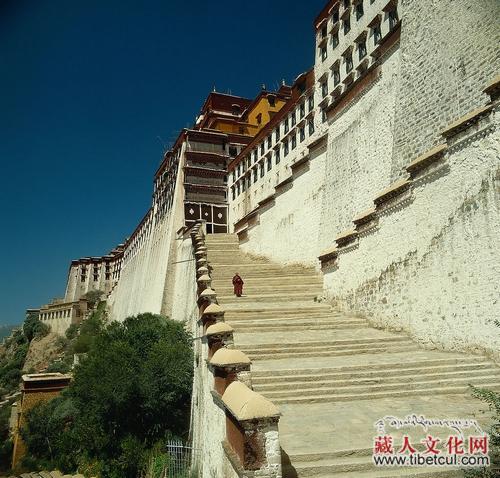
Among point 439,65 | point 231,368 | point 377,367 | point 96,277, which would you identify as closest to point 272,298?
point 377,367

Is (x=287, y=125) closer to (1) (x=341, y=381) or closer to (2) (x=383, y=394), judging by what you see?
(1) (x=341, y=381)

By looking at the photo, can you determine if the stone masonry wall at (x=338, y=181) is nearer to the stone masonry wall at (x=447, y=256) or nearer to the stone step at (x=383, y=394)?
the stone masonry wall at (x=447, y=256)

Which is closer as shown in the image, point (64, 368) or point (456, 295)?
point (456, 295)

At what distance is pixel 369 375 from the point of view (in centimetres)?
716

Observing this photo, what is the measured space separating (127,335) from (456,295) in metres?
11.6

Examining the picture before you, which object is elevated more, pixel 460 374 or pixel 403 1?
pixel 403 1

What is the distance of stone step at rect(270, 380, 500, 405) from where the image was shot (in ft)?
21.4

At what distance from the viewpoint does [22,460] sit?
1973 centimetres

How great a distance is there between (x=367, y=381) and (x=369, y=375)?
182 mm

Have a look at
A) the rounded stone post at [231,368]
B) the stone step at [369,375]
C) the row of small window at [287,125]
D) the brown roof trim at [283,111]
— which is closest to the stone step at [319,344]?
the stone step at [369,375]

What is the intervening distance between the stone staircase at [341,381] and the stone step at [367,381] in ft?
0.06

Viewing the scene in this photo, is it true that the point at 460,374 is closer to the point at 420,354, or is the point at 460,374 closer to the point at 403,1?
the point at 420,354

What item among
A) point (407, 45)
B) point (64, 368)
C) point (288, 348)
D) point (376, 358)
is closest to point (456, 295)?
point (376, 358)

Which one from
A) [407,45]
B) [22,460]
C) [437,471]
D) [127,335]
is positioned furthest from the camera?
[22,460]
